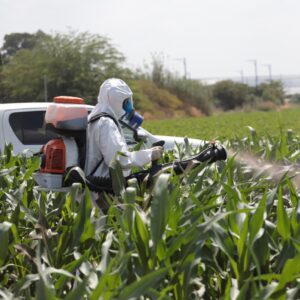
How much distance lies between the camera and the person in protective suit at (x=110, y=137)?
4.08 m

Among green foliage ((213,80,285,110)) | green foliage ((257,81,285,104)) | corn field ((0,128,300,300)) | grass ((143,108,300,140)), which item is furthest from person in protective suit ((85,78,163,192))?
green foliage ((213,80,285,110))

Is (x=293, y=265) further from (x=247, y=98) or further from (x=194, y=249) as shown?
(x=247, y=98)

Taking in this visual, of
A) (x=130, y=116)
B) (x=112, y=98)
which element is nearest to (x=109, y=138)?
(x=112, y=98)

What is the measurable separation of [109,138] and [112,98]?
352 mm

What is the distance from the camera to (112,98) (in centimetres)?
445

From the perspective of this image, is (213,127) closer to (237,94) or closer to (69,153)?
(69,153)

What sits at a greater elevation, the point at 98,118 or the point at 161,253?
the point at 98,118

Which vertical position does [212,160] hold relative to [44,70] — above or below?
above

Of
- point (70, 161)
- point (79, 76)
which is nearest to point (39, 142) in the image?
point (70, 161)

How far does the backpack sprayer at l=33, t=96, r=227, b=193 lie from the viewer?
401 centimetres

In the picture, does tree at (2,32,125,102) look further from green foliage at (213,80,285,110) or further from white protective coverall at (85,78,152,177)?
white protective coverall at (85,78,152,177)

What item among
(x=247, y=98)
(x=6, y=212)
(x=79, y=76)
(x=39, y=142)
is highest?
(x=6, y=212)

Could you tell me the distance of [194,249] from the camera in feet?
7.74

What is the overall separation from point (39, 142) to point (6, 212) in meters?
5.78
